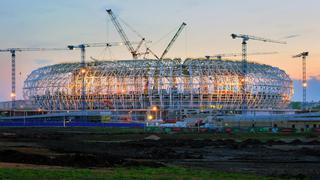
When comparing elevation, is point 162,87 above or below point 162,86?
below

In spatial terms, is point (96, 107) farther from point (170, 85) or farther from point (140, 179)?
point (140, 179)

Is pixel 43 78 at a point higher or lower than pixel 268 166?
higher

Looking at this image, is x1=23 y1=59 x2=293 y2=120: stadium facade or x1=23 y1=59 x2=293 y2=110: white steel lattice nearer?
x1=23 y1=59 x2=293 y2=120: stadium facade

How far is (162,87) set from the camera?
145 meters

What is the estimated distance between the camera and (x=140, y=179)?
22.3 meters

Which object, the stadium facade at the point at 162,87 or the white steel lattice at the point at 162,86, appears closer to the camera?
the stadium facade at the point at 162,87

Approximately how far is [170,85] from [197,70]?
894cm

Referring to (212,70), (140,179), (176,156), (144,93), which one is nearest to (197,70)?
(212,70)

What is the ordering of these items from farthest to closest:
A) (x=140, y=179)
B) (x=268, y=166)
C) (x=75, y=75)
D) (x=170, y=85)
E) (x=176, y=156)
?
(x=75, y=75), (x=170, y=85), (x=176, y=156), (x=268, y=166), (x=140, y=179)

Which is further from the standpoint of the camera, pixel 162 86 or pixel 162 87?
pixel 162 86

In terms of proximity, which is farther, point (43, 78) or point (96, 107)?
point (43, 78)

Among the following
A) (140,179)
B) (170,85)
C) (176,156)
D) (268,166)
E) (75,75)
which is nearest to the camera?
(140,179)

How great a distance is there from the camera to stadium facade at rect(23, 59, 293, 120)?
474ft

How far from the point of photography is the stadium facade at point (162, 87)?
474ft
